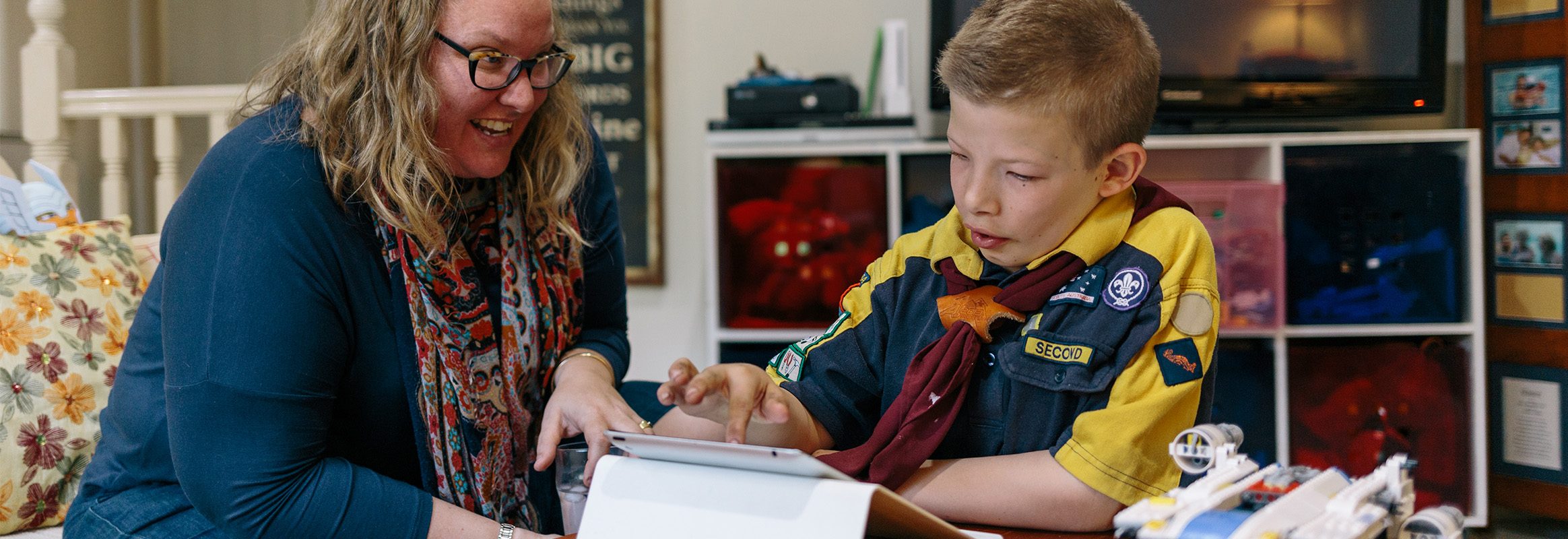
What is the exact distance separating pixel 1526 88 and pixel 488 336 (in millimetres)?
2285

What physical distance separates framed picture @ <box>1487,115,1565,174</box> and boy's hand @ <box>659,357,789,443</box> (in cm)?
221

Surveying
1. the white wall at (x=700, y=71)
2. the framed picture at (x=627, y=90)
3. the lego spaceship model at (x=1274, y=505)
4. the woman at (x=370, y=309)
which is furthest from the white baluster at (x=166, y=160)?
the lego spaceship model at (x=1274, y=505)

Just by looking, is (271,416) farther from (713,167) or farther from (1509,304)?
(1509,304)

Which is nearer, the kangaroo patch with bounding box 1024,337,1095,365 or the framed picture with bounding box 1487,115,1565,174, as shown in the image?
the kangaroo patch with bounding box 1024,337,1095,365

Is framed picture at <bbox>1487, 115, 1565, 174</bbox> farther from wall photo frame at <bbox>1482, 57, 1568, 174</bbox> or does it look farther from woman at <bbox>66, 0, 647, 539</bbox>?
woman at <bbox>66, 0, 647, 539</bbox>

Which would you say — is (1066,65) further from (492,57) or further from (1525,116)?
(1525,116)

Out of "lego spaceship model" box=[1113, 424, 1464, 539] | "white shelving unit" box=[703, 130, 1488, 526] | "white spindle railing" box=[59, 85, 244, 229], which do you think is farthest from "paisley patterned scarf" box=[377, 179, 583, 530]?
"white spindle railing" box=[59, 85, 244, 229]

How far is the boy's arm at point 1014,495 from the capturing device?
0.81 meters

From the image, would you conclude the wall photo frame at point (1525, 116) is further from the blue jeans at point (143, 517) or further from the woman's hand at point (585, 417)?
the blue jeans at point (143, 517)

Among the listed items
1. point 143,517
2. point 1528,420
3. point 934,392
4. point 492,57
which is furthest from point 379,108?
point 1528,420

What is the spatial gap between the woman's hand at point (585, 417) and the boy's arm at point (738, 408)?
86 mm

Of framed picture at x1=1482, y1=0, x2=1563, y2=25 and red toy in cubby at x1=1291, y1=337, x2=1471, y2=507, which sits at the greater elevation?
framed picture at x1=1482, y1=0, x2=1563, y2=25

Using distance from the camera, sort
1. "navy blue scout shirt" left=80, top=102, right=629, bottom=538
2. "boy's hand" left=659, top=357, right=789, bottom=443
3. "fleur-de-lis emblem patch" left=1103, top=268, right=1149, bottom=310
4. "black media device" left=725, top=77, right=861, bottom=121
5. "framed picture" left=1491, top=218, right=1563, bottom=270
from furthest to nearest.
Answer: "black media device" left=725, top=77, right=861, bottom=121 → "framed picture" left=1491, top=218, right=1563, bottom=270 → "navy blue scout shirt" left=80, top=102, right=629, bottom=538 → "fleur-de-lis emblem patch" left=1103, top=268, right=1149, bottom=310 → "boy's hand" left=659, top=357, right=789, bottom=443

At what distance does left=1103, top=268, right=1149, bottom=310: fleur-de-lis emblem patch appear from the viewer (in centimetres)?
85
